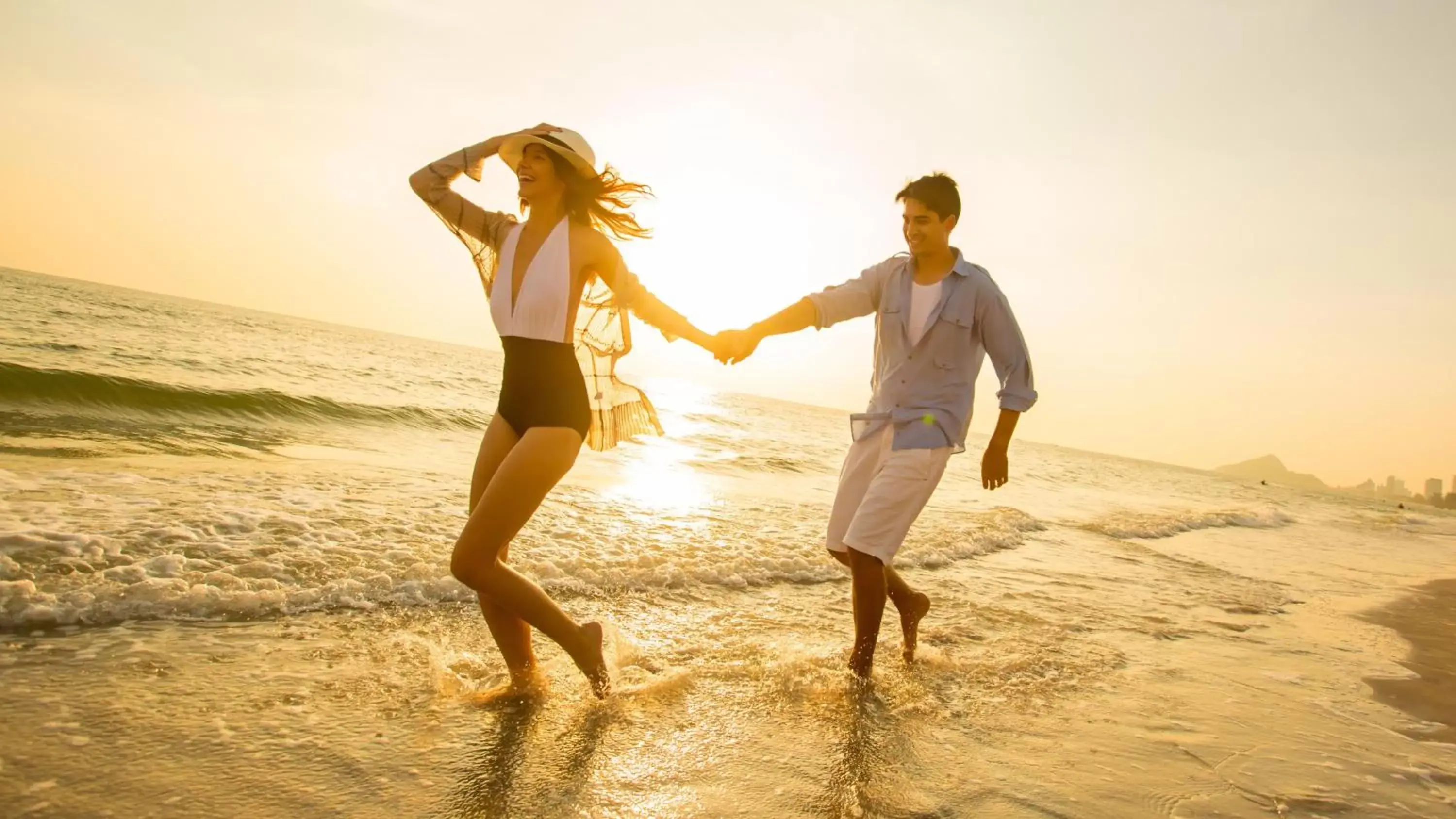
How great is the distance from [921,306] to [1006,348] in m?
0.49

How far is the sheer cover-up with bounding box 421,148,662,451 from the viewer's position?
3908 millimetres

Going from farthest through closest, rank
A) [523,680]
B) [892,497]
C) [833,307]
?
[833,307], [892,497], [523,680]

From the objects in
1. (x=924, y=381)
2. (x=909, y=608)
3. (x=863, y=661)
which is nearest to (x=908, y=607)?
(x=909, y=608)

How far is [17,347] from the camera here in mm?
17688

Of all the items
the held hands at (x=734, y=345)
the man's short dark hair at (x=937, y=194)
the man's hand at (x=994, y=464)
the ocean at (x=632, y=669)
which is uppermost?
the man's short dark hair at (x=937, y=194)

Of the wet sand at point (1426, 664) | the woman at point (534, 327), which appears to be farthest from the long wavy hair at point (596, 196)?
the wet sand at point (1426, 664)

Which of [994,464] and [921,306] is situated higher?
[921,306]

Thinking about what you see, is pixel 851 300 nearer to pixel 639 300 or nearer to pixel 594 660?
pixel 639 300

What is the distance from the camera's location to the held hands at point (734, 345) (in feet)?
15.5

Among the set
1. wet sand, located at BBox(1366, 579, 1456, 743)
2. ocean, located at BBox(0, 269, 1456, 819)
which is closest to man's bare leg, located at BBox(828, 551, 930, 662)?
ocean, located at BBox(0, 269, 1456, 819)

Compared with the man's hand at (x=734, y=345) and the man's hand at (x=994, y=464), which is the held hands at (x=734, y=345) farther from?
the man's hand at (x=994, y=464)

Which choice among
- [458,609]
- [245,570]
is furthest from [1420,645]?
[245,570]

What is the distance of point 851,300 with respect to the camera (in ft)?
15.5

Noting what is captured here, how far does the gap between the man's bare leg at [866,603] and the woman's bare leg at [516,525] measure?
151cm
